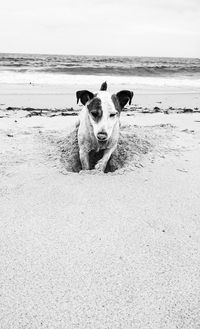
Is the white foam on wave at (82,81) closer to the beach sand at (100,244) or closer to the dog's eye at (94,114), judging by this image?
the dog's eye at (94,114)

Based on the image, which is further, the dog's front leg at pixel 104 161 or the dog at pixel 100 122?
the dog's front leg at pixel 104 161

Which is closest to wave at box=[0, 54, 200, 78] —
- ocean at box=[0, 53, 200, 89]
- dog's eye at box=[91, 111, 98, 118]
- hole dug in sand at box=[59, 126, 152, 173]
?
ocean at box=[0, 53, 200, 89]

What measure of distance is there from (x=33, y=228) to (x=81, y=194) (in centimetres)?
67

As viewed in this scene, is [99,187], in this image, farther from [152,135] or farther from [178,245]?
[152,135]

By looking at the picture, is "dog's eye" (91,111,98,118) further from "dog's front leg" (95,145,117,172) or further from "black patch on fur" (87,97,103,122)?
"dog's front leg" (95,145,117,172)

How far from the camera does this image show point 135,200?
3.01 m

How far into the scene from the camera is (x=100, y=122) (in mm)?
3479

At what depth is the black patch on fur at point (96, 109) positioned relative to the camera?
11.7 ft

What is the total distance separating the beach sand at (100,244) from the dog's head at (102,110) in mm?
467

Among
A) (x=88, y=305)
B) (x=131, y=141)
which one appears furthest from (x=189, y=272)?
(x=131, y=141)

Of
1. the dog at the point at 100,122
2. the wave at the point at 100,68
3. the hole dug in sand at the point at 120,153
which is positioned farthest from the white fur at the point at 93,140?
the wave at the point at 100,68

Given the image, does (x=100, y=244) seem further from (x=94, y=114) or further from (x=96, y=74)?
(x=96, y=74)

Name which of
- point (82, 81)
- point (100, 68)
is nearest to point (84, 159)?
point (82, 81)

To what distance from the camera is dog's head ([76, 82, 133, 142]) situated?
338 centimetres
